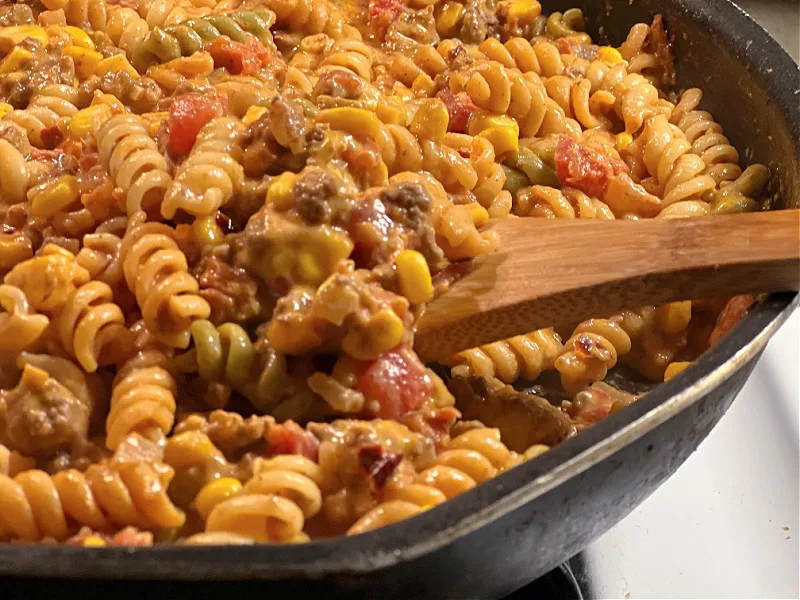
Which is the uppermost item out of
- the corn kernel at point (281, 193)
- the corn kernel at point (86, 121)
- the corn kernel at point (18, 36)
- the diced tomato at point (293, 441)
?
the corn kernel at point (281, 193)

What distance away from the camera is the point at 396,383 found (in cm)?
170

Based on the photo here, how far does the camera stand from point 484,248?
190cm

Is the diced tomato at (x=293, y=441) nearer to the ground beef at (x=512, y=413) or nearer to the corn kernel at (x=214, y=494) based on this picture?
the corn kernel at (x=214, y=494)

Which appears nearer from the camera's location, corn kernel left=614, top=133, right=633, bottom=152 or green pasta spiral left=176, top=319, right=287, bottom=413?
green pasta spiral left=176, top=319, right=287, bottom=413

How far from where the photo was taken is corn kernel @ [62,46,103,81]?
8.40 ft

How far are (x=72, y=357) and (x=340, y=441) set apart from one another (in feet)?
2.15

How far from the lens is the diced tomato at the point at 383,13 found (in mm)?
2883

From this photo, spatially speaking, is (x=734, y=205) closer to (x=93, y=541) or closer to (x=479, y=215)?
(x=479, y=215)

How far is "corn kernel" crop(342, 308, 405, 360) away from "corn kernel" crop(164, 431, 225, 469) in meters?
0.34

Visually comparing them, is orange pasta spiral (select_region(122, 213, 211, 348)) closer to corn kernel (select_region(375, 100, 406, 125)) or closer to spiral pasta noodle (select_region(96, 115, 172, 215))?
spiral pasta noodle (select_region(96, 115, 172, 215))

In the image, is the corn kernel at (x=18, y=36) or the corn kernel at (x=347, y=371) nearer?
A: the corn kernel at (x=347, y=371)

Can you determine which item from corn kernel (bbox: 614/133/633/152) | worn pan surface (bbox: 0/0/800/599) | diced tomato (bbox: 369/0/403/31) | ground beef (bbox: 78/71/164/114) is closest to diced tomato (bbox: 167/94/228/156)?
ground beef (bbox: 78/71/164/114)

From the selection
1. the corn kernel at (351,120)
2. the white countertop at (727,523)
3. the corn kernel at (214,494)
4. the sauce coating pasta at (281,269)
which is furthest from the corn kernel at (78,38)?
the white countertop at (727,523)

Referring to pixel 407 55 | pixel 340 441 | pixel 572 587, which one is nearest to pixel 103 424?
pixel 340 441
